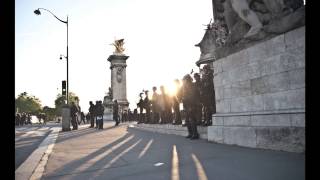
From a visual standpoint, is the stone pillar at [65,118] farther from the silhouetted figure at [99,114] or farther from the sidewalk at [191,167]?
the sidewalk at [191,167]

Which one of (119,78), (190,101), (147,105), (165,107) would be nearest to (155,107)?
(165,107)

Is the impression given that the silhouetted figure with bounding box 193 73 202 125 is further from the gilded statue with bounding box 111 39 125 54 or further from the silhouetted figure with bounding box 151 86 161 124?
the gilded statue with bounding box 111 39 125 54

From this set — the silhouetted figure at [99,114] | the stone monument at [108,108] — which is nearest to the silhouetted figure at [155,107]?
the silhouetted figure at [99,114]

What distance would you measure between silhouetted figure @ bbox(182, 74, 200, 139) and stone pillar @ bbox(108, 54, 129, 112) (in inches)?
1796

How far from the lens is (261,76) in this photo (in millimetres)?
7582

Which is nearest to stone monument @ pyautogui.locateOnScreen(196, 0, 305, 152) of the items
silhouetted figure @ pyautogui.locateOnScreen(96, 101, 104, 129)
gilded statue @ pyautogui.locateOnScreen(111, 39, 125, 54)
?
silhouetted figure @ pyautogui.locateOnScreen(96, 101, 104, 129)

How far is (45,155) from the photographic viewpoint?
805cm

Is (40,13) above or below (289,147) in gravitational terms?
above

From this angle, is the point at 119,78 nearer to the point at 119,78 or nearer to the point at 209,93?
the point at 119,78

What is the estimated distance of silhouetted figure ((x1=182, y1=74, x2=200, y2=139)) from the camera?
11.4 m

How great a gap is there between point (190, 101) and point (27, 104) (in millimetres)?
109211
